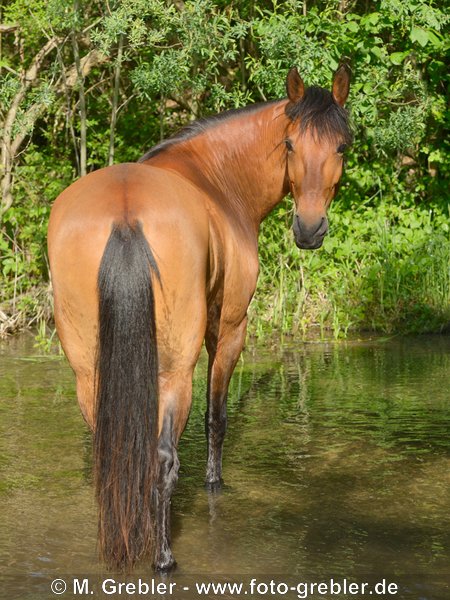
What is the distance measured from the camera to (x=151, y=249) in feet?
12.4

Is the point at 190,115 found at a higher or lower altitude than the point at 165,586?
higher

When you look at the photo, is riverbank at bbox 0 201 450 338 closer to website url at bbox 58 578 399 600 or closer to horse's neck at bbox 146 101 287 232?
horse's neck at bbox 146 101 287 232

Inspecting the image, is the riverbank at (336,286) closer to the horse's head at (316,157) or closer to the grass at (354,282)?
the grass at (354,282)

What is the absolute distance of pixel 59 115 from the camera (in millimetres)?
10703

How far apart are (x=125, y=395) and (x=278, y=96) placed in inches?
231

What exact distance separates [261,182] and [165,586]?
232cm

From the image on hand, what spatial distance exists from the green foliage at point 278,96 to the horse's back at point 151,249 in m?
4.69

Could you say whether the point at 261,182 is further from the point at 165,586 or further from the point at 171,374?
the point at 165,586

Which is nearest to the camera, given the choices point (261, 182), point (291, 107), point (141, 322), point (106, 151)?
point (141, 322)

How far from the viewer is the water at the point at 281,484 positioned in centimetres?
404

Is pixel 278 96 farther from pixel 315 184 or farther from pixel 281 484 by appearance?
pixel 281 484

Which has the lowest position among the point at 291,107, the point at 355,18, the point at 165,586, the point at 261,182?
the point at 165,586

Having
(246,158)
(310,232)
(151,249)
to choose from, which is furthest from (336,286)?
(151,249)

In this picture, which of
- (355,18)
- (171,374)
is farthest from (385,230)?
(171,374)
